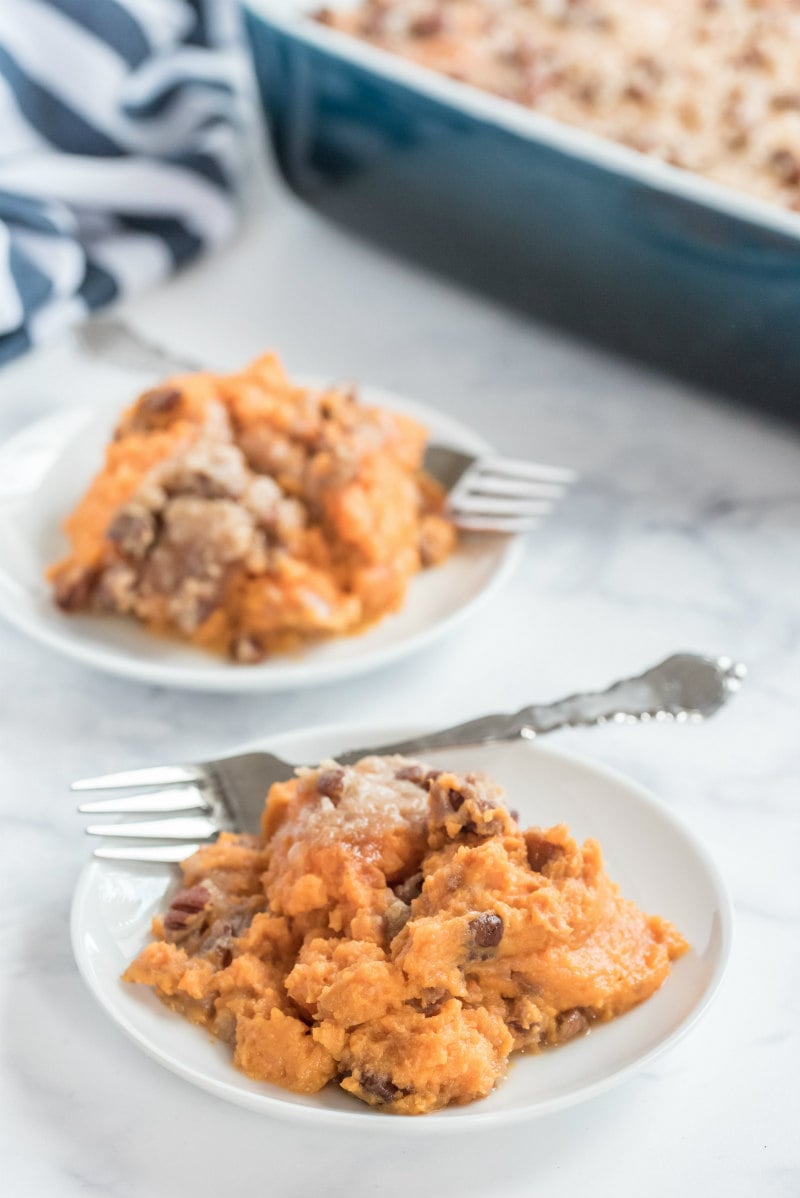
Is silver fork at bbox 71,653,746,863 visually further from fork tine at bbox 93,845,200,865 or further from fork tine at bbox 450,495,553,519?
fork tine at bbox 450,495,553,519

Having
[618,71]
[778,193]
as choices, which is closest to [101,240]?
[618,71]

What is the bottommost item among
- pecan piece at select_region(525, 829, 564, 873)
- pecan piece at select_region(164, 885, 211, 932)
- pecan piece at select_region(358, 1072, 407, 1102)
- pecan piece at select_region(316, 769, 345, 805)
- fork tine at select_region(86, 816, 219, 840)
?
fork tine at select_region(86, 816, 219, 840)

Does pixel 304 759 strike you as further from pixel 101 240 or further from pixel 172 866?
pixel 101 240

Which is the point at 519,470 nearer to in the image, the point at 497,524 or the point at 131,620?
the point at 497,524

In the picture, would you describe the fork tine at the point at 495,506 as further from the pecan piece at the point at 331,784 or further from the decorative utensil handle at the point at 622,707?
the pecan piece at the point at 331,784

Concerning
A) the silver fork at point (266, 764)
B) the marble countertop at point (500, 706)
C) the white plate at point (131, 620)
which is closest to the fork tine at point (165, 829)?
the silver fork at point (266, 764)

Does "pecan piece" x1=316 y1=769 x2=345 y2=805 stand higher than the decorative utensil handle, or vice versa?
"pecan piece" x1=316 y1=769 x2=345 y2=805

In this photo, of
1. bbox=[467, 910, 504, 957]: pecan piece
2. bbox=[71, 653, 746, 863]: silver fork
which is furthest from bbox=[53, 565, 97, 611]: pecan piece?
bbox=[467, 910, 504, 957]: pecan piece
